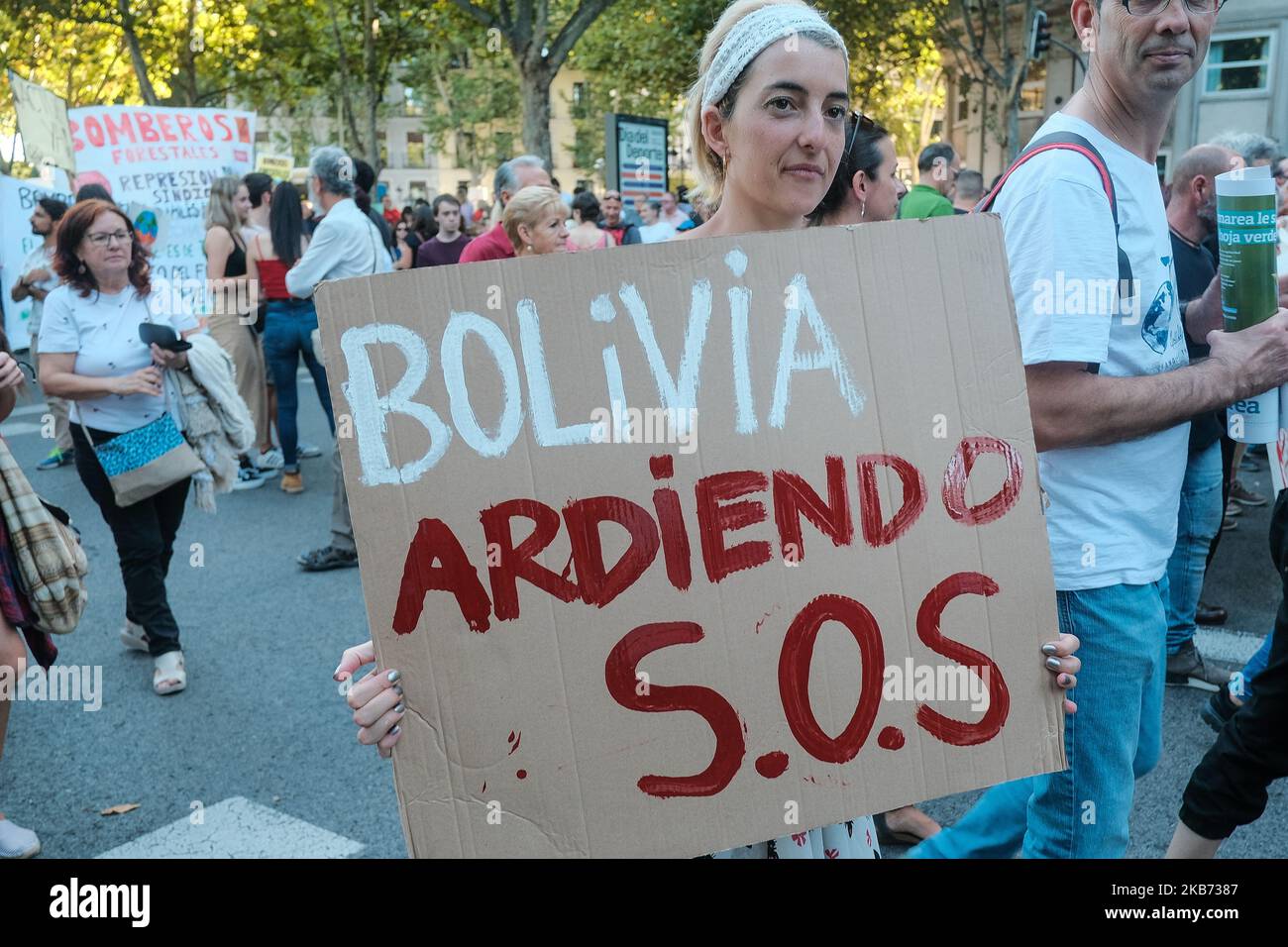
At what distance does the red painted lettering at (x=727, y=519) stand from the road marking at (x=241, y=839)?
2.15m

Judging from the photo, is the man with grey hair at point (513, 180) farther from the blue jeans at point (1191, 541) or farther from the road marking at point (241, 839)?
the blue jeans at point (1191, 541)

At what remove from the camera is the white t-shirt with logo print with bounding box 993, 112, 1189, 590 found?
1.85 meters

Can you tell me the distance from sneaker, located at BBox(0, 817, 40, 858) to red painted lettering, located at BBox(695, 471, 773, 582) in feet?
9.09

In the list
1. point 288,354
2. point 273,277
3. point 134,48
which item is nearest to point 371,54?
point 134,48

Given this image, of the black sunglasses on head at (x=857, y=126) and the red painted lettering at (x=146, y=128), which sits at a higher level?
the red painted lettering at (x=146, y=128)

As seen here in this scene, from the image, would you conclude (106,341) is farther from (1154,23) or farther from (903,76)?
(903,76)

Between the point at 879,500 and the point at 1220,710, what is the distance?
9.25ft

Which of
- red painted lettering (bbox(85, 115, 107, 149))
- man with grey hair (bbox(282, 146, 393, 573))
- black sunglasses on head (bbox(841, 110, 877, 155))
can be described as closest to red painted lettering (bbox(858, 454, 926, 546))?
black sunglasses on head (bbox(841, 110, 877, 155))

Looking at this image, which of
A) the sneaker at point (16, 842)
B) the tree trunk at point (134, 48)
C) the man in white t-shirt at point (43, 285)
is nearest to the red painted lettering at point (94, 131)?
the man in white t-shirt at point (43, 285)

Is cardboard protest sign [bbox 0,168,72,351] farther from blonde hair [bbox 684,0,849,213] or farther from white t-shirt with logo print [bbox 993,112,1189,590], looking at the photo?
white t-shirt with logo print [bbox 993,112,1189,590]

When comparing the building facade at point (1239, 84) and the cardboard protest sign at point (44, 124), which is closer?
the cardboard protest sign at point (44, 124)

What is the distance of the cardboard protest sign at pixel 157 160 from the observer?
32.0 feet

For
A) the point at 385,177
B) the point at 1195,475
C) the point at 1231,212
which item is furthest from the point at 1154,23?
the point at 385,177

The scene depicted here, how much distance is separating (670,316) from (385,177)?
2827 inches
